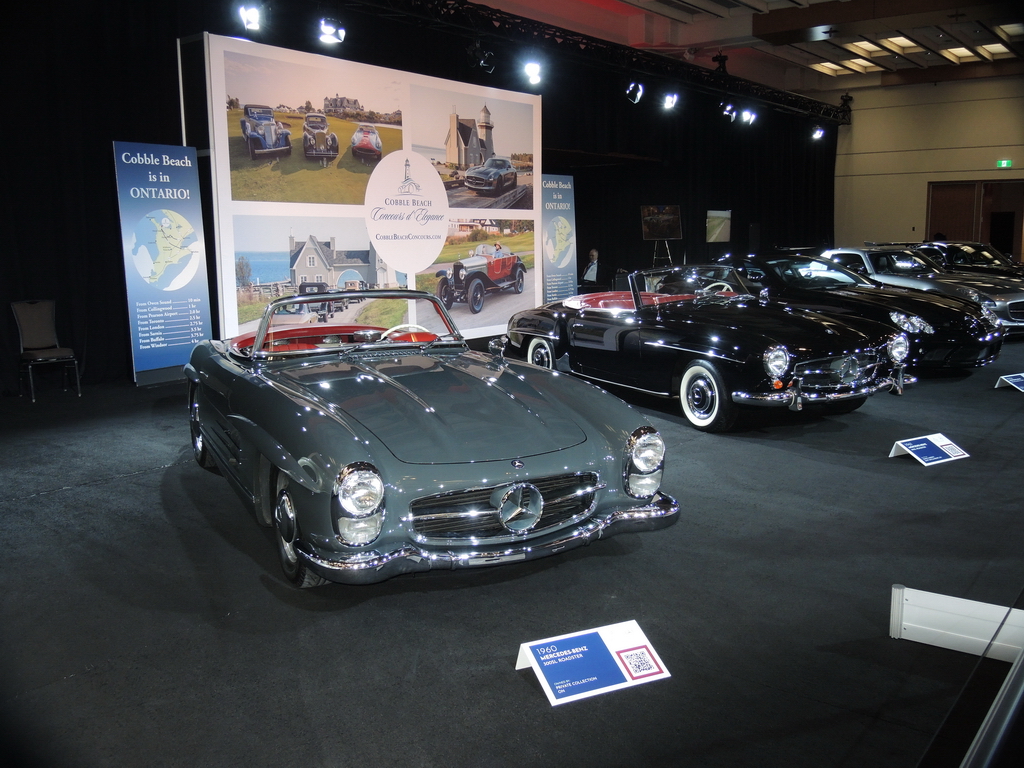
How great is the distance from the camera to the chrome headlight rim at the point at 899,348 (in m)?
6.09

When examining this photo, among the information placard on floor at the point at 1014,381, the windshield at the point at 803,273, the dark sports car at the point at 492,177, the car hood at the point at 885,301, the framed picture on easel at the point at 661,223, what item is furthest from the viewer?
the framed picture on easel at the point at 661,223

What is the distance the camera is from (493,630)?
2.86m

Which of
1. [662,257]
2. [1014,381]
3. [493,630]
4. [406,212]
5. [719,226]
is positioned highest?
[719,226]

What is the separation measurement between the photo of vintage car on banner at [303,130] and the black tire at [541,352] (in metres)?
3.00

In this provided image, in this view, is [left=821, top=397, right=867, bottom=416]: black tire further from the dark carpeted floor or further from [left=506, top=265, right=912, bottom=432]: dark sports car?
the dark carpeted floor

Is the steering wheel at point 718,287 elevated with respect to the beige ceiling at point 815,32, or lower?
lower

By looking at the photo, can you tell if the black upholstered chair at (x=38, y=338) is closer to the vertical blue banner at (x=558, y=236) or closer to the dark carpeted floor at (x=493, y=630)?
the dark carpeted floor at (x=493, y=630)

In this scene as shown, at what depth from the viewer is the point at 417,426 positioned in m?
3.08

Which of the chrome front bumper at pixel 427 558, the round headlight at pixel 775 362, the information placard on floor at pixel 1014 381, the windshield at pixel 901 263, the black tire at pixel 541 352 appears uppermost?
the windshield at pixel 901 263

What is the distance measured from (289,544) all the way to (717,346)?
339 centimetres

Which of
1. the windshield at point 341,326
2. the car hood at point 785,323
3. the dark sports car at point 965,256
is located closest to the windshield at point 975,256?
the dark sports car at point 965,256

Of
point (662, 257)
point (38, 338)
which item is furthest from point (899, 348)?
point (662, 257)

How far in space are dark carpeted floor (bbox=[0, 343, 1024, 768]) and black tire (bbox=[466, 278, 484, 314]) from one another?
238 inches

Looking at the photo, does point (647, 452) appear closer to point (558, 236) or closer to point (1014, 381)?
point (1014, 381)
